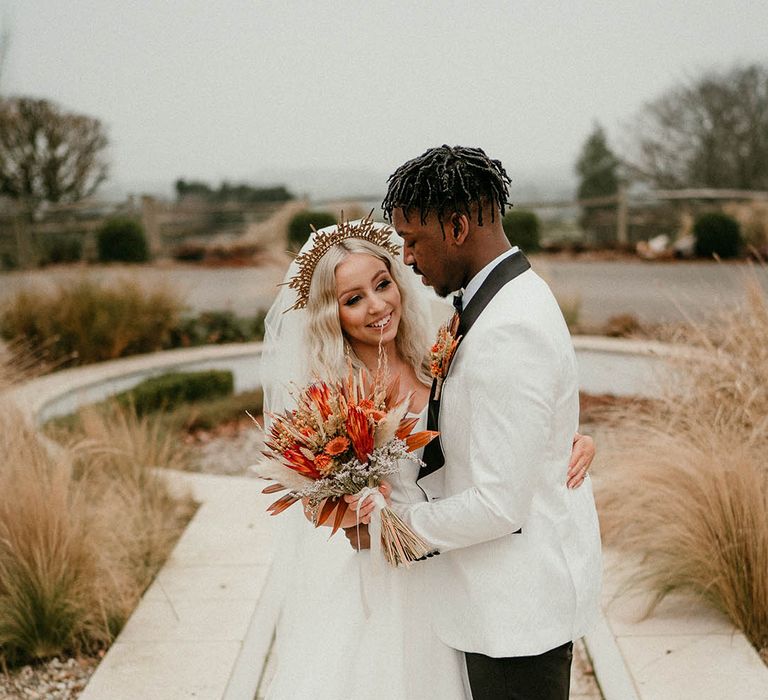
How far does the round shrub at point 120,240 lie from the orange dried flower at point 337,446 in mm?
16624

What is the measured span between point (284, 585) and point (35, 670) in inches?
52.0

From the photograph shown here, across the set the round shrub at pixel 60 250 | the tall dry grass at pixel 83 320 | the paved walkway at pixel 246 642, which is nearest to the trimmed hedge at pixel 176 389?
the tall dry grass at pixel 83 320

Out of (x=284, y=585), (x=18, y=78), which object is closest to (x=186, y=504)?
(x=284, y=585)

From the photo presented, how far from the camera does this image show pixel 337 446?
184 cm

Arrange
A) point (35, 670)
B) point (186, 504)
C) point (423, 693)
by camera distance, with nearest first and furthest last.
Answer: point (423, 693)
point (35, 670)
point (186, 504)

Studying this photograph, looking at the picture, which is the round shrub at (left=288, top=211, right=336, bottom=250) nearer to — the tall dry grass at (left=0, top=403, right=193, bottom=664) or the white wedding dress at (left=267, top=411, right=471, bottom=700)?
the tall dry grass at (left=0, top=403, right=193, bottom=664)

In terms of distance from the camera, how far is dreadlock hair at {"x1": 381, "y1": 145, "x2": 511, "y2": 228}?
176 centimetres

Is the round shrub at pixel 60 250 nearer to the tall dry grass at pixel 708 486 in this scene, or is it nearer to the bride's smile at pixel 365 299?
the tall dry grass at pixel 708 486

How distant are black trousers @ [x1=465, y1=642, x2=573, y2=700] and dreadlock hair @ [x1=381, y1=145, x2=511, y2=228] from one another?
A: 104cm

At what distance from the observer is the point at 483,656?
6.43 ft

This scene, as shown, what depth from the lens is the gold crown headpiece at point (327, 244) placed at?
2771mm

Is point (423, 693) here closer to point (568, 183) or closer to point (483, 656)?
point (483, 656)

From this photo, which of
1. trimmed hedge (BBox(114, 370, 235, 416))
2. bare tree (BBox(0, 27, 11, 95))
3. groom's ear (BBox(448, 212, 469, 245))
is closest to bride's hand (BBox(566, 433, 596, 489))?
groom's ear (BBox(448, 212, 469, 245))

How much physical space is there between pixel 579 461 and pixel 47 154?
64.7ft
